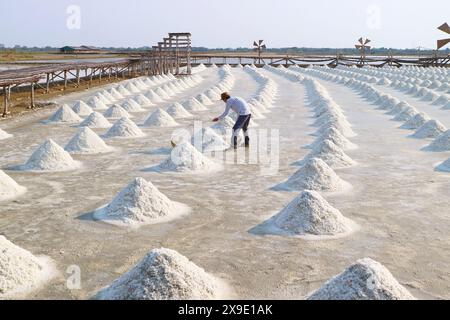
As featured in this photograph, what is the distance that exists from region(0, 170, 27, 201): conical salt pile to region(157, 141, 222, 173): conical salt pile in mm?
2346

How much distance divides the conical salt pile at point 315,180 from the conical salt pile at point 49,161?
3701 mm

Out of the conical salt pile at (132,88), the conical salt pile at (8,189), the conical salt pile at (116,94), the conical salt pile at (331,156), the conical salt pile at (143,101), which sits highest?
the conical salt pile at (132,88)

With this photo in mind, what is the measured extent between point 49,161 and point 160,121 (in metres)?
5.00

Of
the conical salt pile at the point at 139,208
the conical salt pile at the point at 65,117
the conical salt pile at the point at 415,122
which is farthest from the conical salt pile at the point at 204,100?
the conical salt pile at the point at 139,208

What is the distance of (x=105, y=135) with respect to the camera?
11.5 metres

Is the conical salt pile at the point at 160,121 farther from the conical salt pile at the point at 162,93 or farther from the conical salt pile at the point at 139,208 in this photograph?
the conical salt pile at the point at 139,208

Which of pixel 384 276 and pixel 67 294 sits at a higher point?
pixel 384 276

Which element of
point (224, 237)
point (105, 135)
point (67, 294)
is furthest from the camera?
point (105, 135)

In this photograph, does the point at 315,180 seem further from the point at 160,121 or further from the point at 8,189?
the point at 160,121

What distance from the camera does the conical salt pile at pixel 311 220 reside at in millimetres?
5508

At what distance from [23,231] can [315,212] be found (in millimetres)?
3263

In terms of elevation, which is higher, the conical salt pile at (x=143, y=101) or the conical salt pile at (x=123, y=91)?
the conical salt pile at (x=123, y=91)

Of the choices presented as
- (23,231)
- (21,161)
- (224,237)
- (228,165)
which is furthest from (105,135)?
(224,237)
